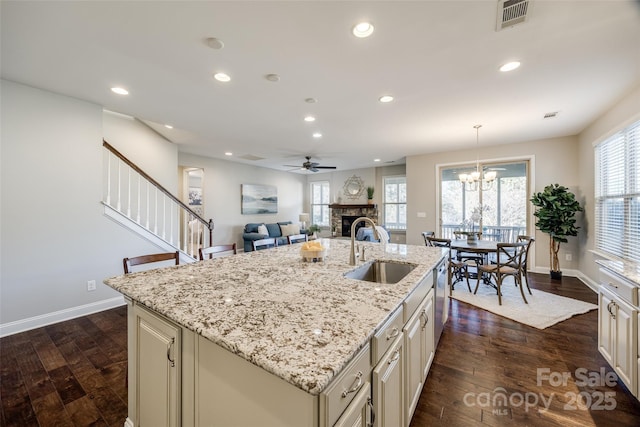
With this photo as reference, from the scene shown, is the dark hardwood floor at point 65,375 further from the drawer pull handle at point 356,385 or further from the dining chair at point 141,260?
the drawer pull handle at point 356,385

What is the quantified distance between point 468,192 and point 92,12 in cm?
655

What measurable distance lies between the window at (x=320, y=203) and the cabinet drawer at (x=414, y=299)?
7844mm

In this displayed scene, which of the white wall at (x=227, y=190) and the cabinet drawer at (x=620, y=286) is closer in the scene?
the cabinet drawer at (x=620, y=286)

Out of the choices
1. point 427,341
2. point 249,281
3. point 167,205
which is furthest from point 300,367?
point 167,205

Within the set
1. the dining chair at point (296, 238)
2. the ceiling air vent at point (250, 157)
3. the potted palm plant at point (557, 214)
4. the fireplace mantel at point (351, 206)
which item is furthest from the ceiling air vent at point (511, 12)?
the fireplace mantel at point (351, 206)

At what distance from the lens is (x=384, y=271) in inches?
81.0

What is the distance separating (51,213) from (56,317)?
1193mm

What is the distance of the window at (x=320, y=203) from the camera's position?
31.6 feet

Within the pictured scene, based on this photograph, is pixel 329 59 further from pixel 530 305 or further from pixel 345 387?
pixel 530 305

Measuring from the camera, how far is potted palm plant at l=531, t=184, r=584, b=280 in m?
4.21

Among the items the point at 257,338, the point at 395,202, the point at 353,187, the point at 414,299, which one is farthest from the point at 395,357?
the point at 353,187

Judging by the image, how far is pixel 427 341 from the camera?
178 centimetres

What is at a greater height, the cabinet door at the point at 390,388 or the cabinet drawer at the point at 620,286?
the cabinet drawer at the point at 620,286

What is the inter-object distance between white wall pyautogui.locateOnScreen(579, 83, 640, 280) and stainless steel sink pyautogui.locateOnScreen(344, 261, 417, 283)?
3.45 metres
